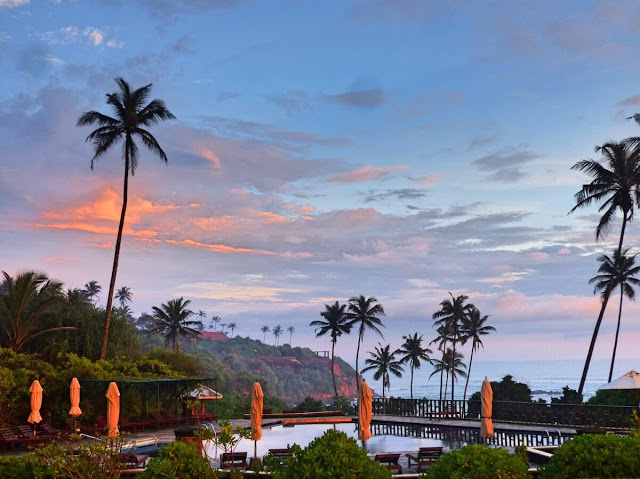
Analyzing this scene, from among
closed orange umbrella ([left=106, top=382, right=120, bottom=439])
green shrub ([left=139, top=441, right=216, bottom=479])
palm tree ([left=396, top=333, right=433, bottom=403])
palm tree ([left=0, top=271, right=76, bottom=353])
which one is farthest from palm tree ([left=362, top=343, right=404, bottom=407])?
green shrub ([left=139, top=441, right=216, bottom=479])

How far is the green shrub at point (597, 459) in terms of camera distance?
8.73m

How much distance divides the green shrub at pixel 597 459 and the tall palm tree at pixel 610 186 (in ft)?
78.1

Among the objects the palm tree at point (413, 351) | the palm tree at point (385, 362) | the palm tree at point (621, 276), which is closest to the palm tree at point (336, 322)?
the palm tree at point (385, 362)

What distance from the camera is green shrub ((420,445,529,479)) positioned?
8.40 meters

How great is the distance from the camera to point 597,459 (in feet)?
28.7

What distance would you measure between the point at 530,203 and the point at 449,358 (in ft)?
156

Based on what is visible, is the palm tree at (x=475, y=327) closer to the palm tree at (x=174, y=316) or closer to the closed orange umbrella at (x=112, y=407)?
the palm tree at (x=174, y=316)

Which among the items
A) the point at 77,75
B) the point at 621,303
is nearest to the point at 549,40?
the point at 77,75

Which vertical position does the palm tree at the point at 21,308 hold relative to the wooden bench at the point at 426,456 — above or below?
above

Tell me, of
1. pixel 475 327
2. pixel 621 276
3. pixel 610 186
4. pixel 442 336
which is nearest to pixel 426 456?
pixel 610 186

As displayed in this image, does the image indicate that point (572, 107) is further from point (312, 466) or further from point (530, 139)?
point (312, 466)

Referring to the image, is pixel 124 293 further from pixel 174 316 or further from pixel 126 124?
pixel 126 124

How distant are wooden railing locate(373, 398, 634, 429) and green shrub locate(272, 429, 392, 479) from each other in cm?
1244

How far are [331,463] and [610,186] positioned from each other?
93.0 ft
